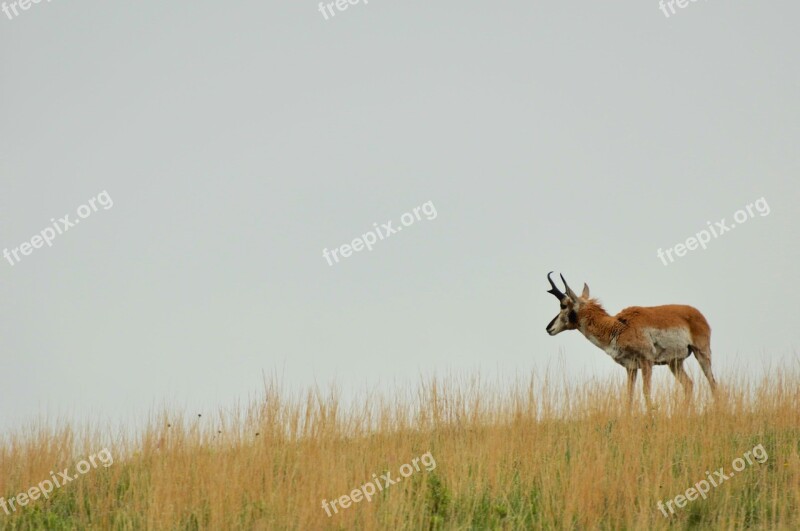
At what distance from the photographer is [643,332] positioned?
1806 centimetres

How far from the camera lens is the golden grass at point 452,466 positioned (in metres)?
10.7

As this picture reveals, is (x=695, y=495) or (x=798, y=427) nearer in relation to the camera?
(x=695, y=495)

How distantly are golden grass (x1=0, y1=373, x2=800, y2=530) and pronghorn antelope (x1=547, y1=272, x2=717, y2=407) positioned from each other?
190 cm

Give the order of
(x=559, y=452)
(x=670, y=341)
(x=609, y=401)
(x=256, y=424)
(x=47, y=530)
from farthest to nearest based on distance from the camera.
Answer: (x=670, y=341), (x=609, y=401), (x=256, y=424), (x=559, y=452), (x=47, y=530)

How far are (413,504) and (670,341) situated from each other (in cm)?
889

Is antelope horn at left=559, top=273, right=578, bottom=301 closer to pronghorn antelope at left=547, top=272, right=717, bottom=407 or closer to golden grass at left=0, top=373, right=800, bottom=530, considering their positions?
pronghorn antelope at left=547, top=272, right=717, bottom=407

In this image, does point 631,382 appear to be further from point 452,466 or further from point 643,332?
point 452,466

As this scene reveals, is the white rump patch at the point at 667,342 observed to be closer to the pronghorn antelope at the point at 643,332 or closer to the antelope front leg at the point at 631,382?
the pronghorn antelope at the point at 643,332

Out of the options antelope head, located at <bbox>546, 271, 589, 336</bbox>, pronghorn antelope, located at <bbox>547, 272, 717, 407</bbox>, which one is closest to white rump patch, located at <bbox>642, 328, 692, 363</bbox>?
pronghorn antelope, located at <bbox>547, 272, 717, 407</bbox>

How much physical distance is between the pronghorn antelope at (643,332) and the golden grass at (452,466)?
1895 millimetres

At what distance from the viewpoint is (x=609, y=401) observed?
1534 cm

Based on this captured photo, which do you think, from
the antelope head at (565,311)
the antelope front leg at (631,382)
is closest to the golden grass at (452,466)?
the antelope front leg at (631,382)

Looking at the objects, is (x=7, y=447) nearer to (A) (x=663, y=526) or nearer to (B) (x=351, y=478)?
(B) (x=351, y=478)

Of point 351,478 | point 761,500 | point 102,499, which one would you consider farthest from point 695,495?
point 102,499
